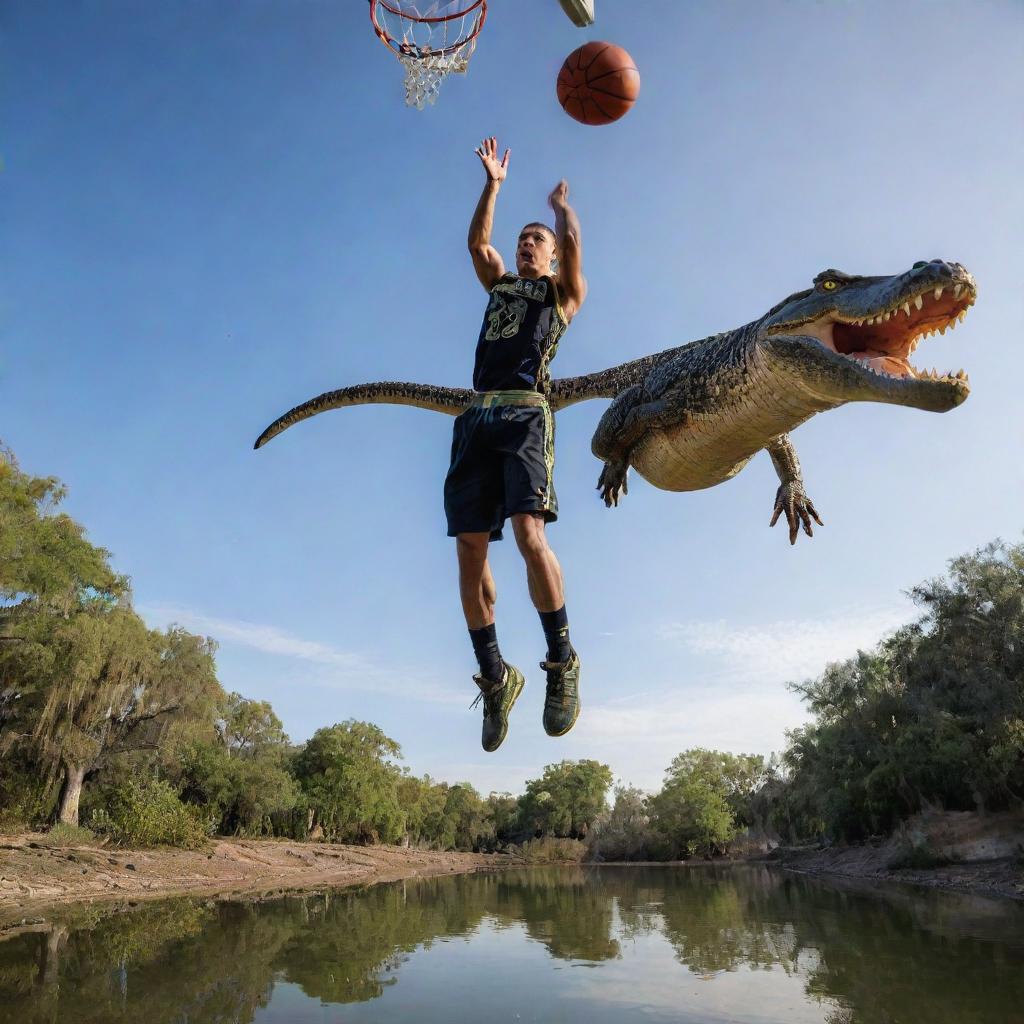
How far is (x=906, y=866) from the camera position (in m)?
30.1

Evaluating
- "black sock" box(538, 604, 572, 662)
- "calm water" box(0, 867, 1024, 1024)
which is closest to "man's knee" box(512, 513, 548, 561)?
"black sock" box(538, 604, 572, 662)

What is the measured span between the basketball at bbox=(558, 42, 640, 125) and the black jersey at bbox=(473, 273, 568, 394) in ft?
4.64

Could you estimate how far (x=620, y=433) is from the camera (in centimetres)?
446

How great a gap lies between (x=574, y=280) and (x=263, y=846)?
127 ft

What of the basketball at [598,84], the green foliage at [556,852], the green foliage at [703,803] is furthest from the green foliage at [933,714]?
the green foliage at [556,852]

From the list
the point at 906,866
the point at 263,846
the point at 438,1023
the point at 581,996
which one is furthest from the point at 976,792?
the point at 263,846

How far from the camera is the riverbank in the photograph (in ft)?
61.5

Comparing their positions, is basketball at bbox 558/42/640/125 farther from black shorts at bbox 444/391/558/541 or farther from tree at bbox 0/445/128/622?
tree at bbox 0/445/128/622

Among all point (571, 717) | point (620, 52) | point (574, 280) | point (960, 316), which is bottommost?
point (571, 717)

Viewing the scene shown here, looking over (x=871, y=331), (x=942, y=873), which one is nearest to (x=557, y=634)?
(x=871, y=331)

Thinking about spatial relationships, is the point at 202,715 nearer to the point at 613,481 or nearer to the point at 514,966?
the point at 514,966

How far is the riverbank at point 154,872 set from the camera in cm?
1873

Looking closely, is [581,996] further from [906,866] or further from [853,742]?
[853,742]

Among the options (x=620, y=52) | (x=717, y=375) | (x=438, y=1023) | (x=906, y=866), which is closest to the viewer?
(x=717, y=375)
